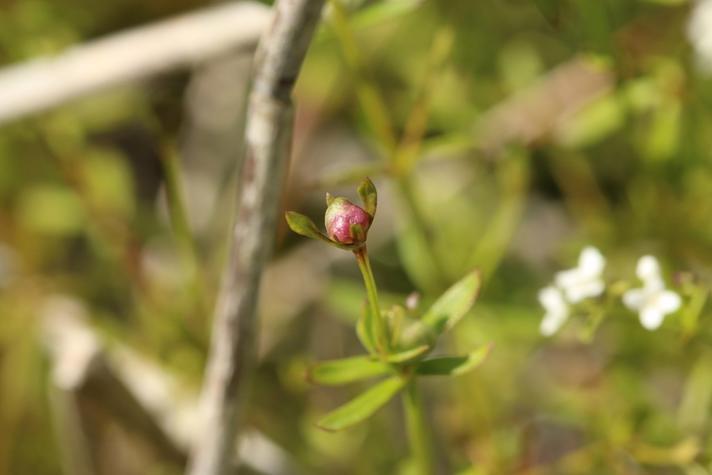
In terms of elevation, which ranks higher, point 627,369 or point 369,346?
point 627,369

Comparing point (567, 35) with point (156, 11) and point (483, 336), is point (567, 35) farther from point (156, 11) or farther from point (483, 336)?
point (156, 11)

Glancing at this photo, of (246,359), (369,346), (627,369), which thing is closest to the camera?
(369,346)

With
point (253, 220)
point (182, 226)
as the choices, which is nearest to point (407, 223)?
point (182, 226)

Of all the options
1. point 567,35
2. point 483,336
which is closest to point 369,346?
point 567,35

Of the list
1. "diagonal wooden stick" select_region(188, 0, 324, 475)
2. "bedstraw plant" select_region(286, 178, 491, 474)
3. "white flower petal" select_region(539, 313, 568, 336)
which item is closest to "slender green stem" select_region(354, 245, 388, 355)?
"bedstraw plant" select_region(286, 178, 491, 474)

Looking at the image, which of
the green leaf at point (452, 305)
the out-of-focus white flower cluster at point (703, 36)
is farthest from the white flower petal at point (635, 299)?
the out-of-focus white flower cluster at point (703, 36)

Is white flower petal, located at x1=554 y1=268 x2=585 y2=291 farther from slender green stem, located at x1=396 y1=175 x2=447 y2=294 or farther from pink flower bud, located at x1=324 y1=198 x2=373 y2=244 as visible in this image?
pink flower bud, located at x1=324 y1=198 x2=373 y2=244

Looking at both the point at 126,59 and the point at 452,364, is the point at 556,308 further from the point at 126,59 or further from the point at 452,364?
the point at 126,59
